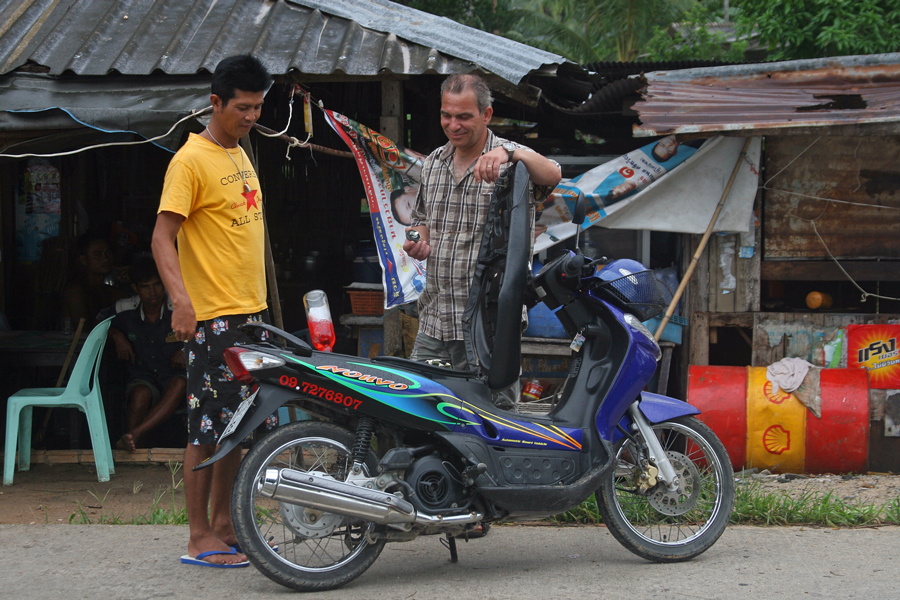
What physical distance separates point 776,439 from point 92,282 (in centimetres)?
563

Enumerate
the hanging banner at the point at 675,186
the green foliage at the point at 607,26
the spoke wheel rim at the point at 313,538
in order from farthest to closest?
the green foliage at the point at 607,26 < the hanging banner at the point at 675,186 < the spoke wheel rim at the point at 313,538

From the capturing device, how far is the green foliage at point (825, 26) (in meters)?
8.96

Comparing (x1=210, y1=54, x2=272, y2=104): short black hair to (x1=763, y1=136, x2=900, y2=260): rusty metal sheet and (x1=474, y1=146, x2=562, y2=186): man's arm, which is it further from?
(x1=763, y1=136, x2=900, y2=260): rusty metal sheet

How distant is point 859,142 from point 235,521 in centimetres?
523

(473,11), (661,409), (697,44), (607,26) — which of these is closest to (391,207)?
(661,409)

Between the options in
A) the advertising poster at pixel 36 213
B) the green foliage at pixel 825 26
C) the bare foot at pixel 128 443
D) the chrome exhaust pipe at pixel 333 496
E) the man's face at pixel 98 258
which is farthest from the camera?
the green foliage at pixel 825 26

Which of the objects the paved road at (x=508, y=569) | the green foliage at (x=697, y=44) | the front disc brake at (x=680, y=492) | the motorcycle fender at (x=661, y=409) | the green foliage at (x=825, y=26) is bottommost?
the paved road at (x=508, y=569)

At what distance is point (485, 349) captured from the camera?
333 cm

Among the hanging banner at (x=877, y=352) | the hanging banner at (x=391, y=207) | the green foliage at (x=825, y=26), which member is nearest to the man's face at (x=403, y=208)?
the hanging banner at (x=391, y=207)

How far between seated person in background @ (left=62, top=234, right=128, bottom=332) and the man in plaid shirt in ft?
13.8

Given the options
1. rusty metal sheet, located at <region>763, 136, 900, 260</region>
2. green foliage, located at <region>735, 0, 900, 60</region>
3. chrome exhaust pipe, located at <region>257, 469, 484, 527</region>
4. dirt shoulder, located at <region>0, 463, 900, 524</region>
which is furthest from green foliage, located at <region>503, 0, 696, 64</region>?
chrome exhaust pipe, located at <region>257, 469, 484, 527</region>

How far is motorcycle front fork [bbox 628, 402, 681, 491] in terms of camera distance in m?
3.50

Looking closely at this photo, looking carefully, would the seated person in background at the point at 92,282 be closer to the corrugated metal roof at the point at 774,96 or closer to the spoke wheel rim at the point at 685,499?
the corrugated metal roof at the point at 774,96

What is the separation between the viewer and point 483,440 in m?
3.25
